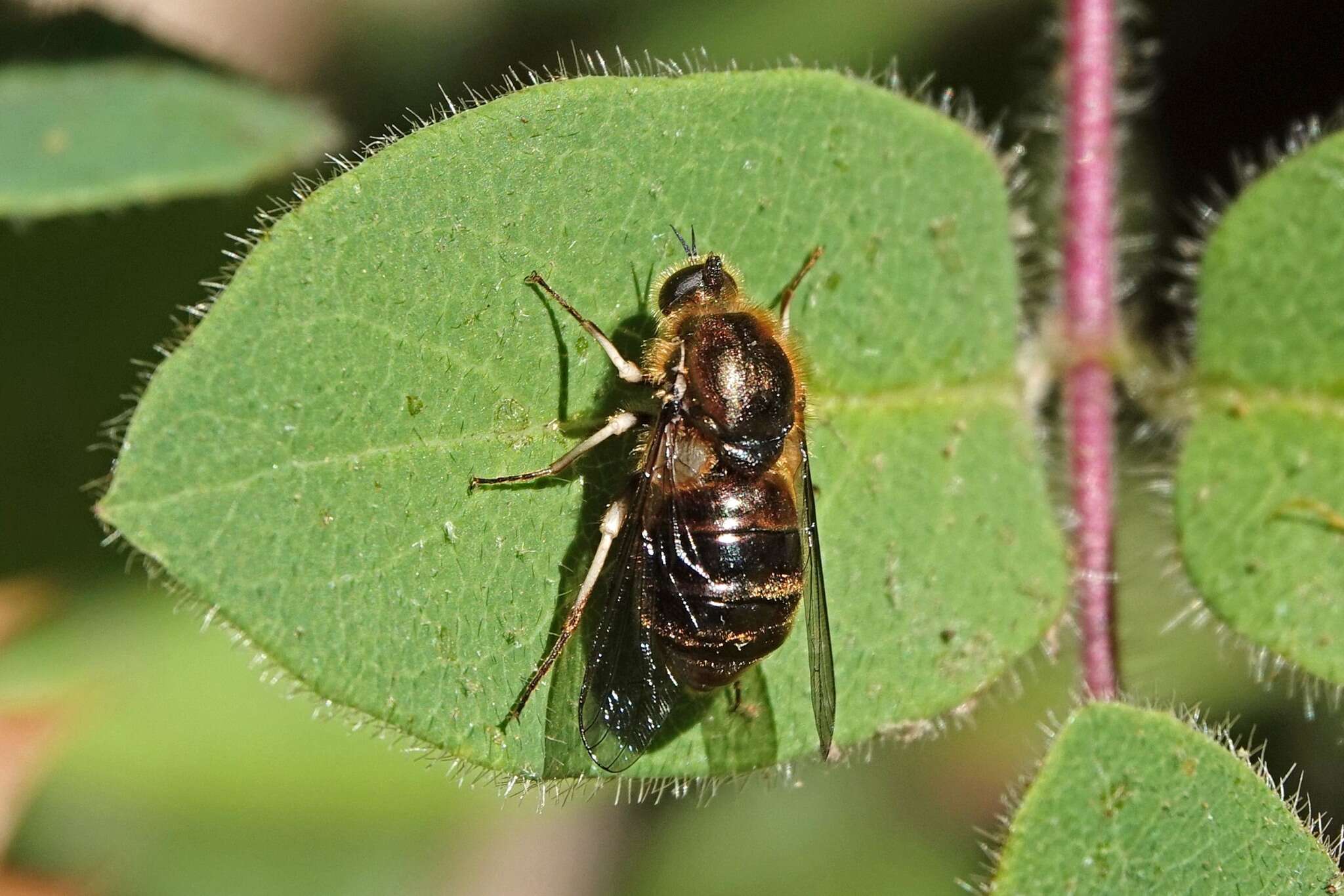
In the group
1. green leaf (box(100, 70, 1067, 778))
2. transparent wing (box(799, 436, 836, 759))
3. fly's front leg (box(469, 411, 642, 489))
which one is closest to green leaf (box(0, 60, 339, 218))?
green leaf (box(100, 70, 1067, 778))

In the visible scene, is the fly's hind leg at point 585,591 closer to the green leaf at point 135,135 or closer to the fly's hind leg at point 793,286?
the fly's hind leg at point 793,286

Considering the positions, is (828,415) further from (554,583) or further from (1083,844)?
(1083,844)

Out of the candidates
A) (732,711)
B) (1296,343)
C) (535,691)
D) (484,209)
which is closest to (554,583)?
(535,691)

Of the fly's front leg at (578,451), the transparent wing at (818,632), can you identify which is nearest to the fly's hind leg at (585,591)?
the fly's front leg at (578,451)

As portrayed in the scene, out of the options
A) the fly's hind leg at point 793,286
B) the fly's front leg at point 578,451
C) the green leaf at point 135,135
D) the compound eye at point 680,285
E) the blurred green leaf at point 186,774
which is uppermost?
the green leaf at point 135,135

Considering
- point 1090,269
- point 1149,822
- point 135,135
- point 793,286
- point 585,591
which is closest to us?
point 585,591

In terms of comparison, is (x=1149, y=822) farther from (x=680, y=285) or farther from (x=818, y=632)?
(x=680, y=285)

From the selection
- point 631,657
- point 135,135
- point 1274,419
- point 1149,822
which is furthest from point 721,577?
point 135,135
